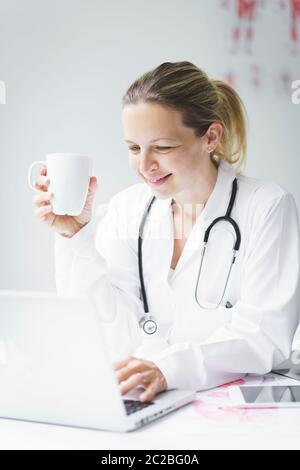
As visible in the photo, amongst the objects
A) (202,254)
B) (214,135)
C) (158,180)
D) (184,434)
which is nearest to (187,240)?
(202,254)

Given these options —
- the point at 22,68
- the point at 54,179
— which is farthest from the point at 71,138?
the point at 54,179

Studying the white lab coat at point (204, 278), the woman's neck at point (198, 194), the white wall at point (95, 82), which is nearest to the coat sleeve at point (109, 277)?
the white lab coat at point (204, 278)

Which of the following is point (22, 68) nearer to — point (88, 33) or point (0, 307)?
point (88, 33)

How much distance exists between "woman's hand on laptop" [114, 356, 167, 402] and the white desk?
2.4 inches

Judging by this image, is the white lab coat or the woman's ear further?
the woman's ear

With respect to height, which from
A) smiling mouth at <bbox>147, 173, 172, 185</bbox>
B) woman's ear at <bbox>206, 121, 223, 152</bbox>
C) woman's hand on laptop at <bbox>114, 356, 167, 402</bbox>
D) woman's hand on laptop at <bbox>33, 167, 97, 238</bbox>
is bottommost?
woman's hand on laptop at <bbox>114, 356, 167, 402</bbox>

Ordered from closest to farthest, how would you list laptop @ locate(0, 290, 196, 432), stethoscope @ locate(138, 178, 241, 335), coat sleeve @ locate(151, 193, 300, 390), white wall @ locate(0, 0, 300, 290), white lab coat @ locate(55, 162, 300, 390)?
laptop @ locate(0, 290, 196, 432) → coat sleeve @ locate(151, 193, 300, 390) → white lab coat @ locate(55, 162, 300, 390) → stethoscope @ locate(138, 178, 241, 335) → white wall @ locate(0, 0, 300, 290)

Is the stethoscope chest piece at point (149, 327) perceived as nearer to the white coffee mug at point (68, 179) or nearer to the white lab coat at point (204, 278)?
the white lab coat at point (204, 278)

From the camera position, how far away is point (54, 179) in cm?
151

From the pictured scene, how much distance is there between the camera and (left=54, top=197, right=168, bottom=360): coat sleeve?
175 cm

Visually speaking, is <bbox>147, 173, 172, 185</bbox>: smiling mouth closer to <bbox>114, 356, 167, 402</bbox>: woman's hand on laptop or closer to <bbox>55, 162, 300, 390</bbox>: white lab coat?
<bbox>55, 162, 300, 390</bbox>: white lab coat

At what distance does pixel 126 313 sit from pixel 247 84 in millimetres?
1298

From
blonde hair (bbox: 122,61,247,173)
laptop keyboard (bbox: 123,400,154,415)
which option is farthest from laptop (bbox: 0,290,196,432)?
blonde hair (bbox: 122,61,247,173)

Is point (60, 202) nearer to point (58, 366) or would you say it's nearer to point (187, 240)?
point (187, 240)
